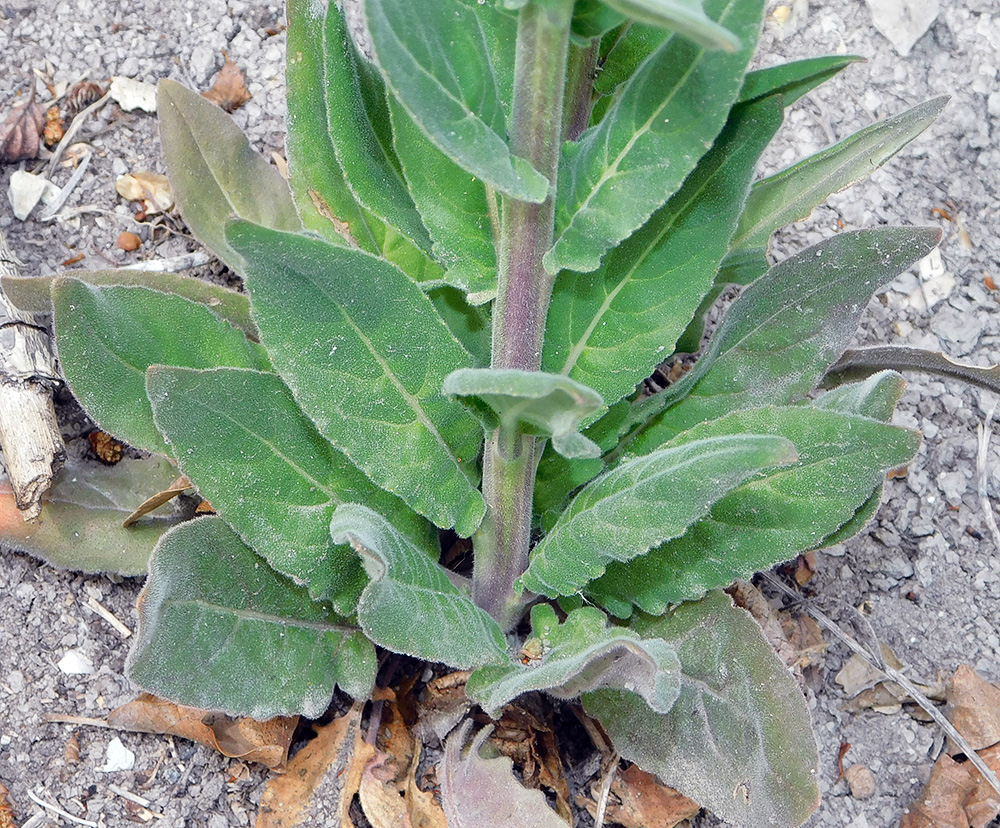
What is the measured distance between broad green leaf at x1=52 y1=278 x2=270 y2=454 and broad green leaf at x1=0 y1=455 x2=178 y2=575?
284 millimetres

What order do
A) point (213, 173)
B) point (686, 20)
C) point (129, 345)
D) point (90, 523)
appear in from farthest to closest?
1. point (213, 173)
2. point (90, 523)
3. point (129, 345)
4. point (686, 20)

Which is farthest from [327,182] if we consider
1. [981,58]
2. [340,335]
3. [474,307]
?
[981,58]

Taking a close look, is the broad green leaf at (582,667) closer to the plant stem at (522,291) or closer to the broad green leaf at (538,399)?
the plant stem at (522,291)

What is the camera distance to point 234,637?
1549mm

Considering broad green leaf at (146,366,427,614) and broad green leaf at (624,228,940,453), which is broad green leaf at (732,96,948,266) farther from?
broad green leaf at (146,366,427,614)

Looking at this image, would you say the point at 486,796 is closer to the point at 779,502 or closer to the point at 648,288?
the point at 779,502

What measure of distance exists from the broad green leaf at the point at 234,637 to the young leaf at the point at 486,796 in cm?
21

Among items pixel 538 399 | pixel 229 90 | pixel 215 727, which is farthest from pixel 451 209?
pixel 229 90

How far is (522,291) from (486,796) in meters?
0.86

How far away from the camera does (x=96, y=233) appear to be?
7.63 ft

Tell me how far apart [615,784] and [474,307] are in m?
0.97

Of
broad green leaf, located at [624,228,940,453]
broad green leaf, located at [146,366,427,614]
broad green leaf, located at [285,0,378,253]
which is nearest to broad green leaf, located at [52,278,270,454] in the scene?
broad green leaf, located at [146,366,427,614]

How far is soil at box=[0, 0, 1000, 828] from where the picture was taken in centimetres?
185

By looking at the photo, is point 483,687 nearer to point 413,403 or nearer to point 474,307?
point 413,403
